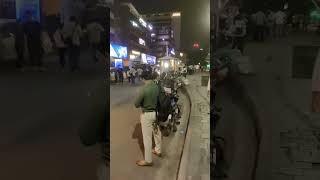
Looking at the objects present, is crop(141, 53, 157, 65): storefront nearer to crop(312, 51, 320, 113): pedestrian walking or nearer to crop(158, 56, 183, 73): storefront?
crop(158, 56, 183, 73): storefront

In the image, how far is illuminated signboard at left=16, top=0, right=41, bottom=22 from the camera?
1.87 m

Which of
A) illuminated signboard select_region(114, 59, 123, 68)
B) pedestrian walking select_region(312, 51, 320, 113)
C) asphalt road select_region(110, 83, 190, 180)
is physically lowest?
asphalt road select_region(110, 83, 190, 180)

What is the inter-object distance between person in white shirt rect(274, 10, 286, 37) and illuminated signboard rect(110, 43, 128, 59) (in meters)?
0.94

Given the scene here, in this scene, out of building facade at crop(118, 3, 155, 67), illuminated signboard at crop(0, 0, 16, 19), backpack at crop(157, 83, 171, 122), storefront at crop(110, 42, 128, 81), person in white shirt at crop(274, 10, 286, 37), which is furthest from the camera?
backpack at crop(157, 83, 171, 122)

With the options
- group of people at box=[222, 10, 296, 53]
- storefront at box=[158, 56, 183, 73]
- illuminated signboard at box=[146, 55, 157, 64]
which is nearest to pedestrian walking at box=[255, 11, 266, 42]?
group of people at box=[222, 10, 296, 53]

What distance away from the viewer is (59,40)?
190 centimetres

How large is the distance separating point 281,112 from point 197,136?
22.4 inches

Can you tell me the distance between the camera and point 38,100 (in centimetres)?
189

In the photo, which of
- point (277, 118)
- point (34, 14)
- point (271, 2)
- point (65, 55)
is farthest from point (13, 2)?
point (277, 118)

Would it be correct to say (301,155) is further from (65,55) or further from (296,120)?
(65,55)

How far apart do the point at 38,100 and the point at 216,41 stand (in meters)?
1.04

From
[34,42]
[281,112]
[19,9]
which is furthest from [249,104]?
[19,9]

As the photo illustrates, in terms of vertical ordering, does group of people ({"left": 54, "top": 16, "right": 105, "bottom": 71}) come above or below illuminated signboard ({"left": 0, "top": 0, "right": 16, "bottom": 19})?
below

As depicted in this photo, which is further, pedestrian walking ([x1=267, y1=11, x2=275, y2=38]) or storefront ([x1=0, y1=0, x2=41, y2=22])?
storefront ([x1=0, y1=0, x2=41, y2=22])
